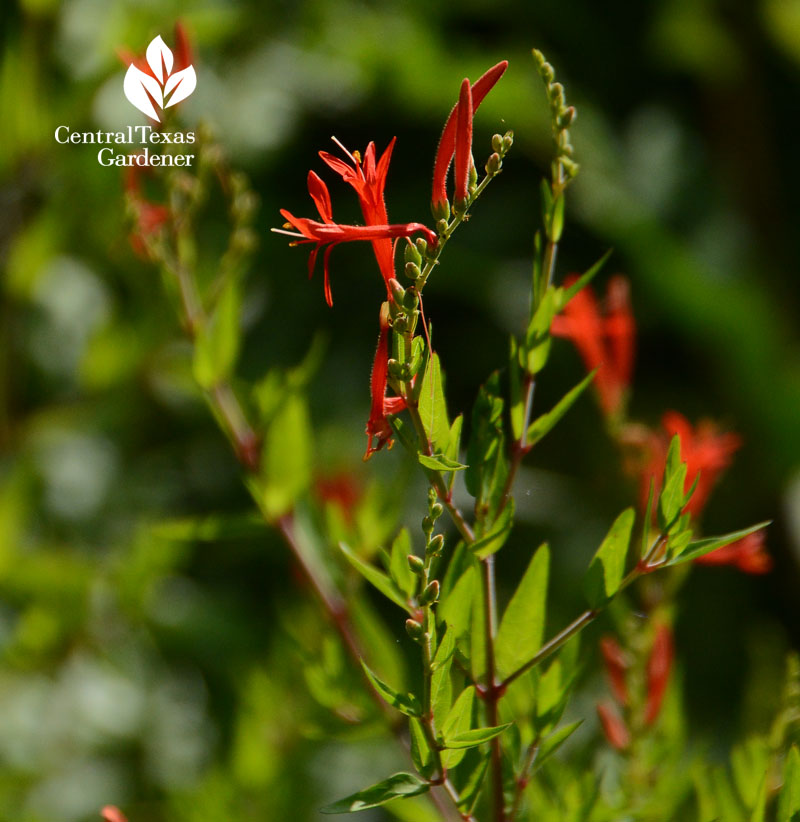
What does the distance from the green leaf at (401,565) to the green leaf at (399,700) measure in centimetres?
3

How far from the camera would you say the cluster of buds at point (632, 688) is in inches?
11.1

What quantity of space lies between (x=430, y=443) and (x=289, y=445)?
14 cm

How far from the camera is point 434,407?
0.20 metres

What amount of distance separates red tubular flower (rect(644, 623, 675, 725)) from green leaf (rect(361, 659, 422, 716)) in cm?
12

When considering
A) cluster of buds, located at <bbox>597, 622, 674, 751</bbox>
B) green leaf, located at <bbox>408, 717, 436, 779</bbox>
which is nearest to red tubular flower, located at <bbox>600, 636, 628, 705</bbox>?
cluster of buds, located at <bbox>597, 622, 674, 751</bbox>

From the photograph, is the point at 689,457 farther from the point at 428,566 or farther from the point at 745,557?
the point at 428,566

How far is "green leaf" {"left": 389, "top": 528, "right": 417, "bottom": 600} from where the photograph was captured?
22 centimetres

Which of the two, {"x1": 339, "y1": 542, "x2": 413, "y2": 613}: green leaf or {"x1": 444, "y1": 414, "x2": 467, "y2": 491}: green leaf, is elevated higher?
{"x1": 444, "y1": 414, "x2": 467, "y2": 491}: green leaf

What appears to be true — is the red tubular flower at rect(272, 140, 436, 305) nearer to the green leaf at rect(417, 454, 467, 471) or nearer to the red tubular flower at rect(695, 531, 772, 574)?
the green leaf at rect(417, 454, 467, 471)

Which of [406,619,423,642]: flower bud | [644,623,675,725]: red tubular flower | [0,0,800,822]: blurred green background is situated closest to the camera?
[406,619,423,642]: flower bud

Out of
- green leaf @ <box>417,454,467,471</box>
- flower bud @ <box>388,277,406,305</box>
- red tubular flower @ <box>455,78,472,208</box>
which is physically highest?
red tubular flower @ <box>455,78,472,208</box>

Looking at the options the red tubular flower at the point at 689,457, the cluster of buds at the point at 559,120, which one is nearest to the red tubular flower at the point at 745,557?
the red tubular flower at the point at 689,457

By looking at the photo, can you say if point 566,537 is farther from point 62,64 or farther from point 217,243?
point 62,64

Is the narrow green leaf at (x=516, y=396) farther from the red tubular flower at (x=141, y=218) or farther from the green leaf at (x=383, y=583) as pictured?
the red tubular flower at (x=141, y=218)
